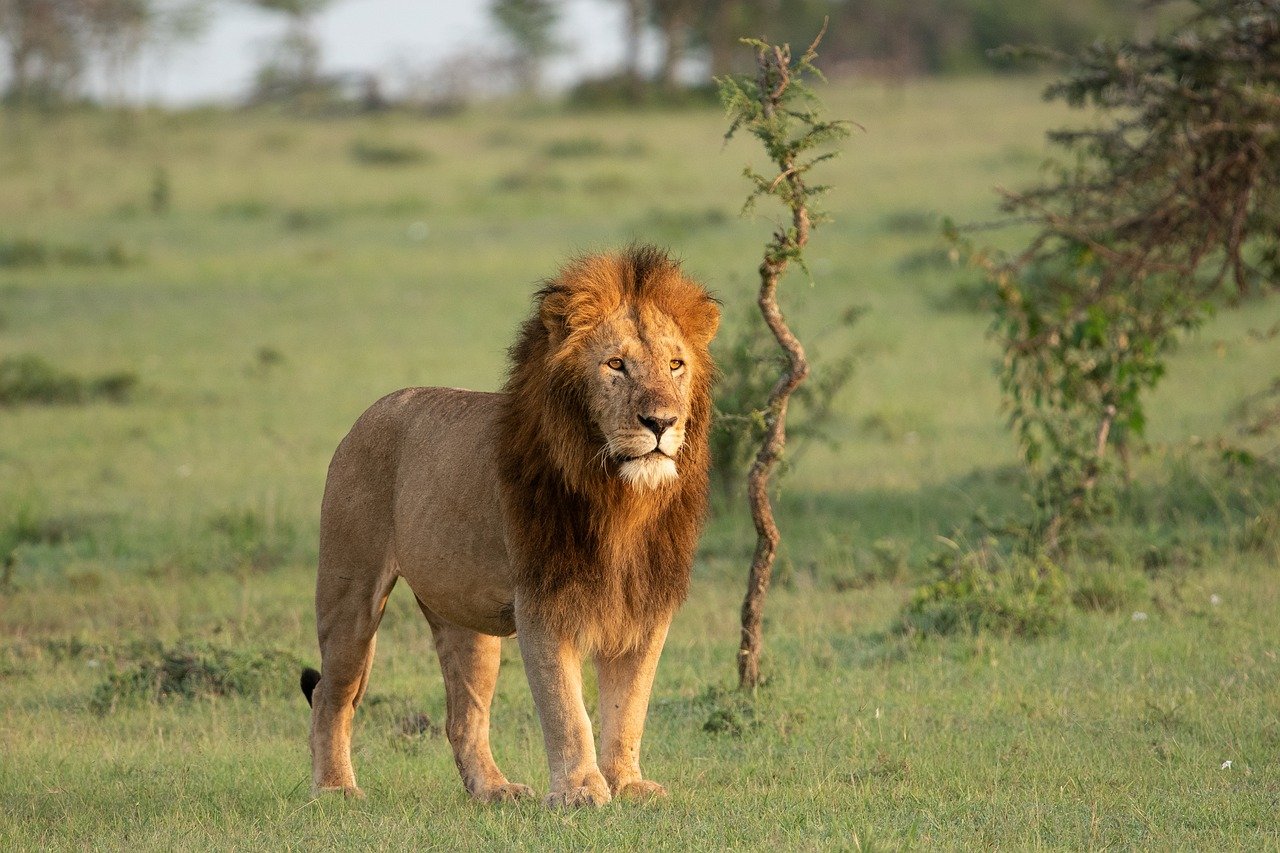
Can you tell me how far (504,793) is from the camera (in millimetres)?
5016

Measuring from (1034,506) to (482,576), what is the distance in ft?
14.3

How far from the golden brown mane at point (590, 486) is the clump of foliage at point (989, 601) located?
2.51m

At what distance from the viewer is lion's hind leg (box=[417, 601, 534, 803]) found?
5129 mm

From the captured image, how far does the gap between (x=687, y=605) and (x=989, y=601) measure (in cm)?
145

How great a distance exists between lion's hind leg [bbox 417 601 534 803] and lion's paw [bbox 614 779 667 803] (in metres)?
0.40

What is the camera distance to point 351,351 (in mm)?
15719

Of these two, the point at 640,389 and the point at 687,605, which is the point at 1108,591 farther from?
the point at 640,389

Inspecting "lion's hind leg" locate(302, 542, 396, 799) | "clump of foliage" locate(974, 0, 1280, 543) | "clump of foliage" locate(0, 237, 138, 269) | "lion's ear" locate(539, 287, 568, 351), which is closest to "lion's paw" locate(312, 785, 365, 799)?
"lion's hind leg" locate(302, 542, 396, 799)

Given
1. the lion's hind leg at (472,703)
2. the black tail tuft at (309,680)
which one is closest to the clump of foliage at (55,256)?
the black tail tuft at (309,680)

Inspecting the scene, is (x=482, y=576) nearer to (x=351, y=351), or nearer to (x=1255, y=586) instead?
(x=1255, y=586)

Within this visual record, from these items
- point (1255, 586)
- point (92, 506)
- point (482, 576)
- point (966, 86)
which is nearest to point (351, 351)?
point (92, 506)

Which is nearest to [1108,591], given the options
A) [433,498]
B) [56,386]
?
[433,498]

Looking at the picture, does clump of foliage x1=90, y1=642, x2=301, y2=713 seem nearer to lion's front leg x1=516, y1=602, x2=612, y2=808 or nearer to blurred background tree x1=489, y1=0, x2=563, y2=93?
lion's front leg x1=516, y1=602, x2=612, y2=808

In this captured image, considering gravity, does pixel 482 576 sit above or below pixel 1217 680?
above
